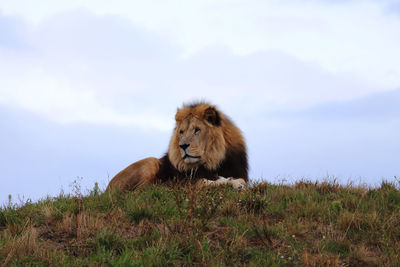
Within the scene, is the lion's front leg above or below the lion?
below

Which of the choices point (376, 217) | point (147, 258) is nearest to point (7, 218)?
point (147, 258)

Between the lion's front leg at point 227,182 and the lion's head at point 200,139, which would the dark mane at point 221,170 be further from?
the lion's front leg at point 227,182

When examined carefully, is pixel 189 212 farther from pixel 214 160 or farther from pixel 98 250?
pixel 214 160

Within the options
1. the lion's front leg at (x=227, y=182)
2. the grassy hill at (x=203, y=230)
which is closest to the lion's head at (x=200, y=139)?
the lion's front leg at (x=227, y=182)

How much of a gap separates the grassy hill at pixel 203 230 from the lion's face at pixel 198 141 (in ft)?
3.83

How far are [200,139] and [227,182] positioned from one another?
3.36 feet

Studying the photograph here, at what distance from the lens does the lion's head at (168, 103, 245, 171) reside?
30.2 feet

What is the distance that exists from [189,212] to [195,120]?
3.57 m

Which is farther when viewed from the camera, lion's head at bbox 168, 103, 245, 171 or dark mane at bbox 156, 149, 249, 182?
dark mane at bbox 156, 149, 249, 182

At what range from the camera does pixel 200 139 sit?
9289mm

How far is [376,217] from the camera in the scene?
7.23 metres

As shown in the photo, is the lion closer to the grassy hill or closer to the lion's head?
the lion's head

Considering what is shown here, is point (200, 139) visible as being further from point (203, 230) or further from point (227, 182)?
point (203, 230)

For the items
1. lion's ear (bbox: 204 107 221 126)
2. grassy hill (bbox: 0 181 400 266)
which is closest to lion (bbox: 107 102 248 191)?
lion's ear (bbox: 204 107 221 126)
